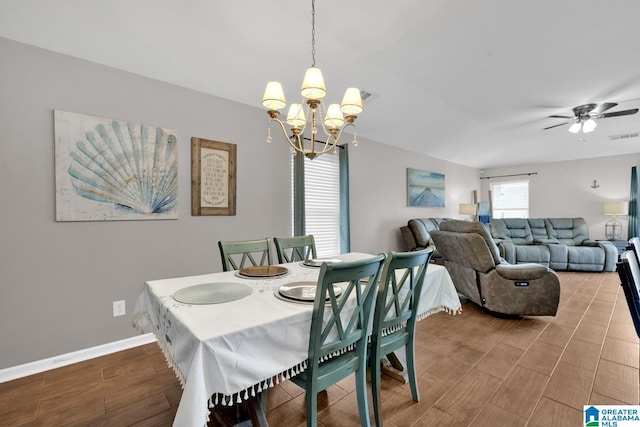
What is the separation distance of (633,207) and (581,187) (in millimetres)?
931

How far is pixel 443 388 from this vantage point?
1.92 metres

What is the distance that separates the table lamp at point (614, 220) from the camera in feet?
18.4

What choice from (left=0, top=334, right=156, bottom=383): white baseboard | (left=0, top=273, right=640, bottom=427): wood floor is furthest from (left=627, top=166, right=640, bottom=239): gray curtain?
(left=0, top=334, right=156, bottom=383): white baseboard

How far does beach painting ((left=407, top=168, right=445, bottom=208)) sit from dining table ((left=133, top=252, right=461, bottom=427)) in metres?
4.40

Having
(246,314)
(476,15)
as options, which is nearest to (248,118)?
(476,15)

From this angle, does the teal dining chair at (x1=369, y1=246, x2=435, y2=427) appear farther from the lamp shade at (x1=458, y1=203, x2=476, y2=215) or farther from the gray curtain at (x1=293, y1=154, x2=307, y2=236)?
the lamp shade at (x1=458, y1=203, x2=476, y2=215)

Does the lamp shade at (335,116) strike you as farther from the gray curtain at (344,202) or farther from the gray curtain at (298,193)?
the gray curtain at (344,202)

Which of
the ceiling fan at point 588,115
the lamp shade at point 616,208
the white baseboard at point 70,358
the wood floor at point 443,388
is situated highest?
the ceiling fan at point 588,115

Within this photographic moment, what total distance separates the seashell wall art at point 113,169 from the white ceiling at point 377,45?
55 cm

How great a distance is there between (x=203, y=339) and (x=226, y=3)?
222 cm

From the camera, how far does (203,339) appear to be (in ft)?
3.21

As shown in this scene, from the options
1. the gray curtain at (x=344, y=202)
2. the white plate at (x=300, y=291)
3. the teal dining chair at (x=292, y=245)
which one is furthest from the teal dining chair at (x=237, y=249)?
the gray curtain at (x=344, y=202)

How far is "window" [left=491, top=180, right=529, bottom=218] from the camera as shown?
7312 mm

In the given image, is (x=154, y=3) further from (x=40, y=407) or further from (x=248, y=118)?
(x=40, y=407)
